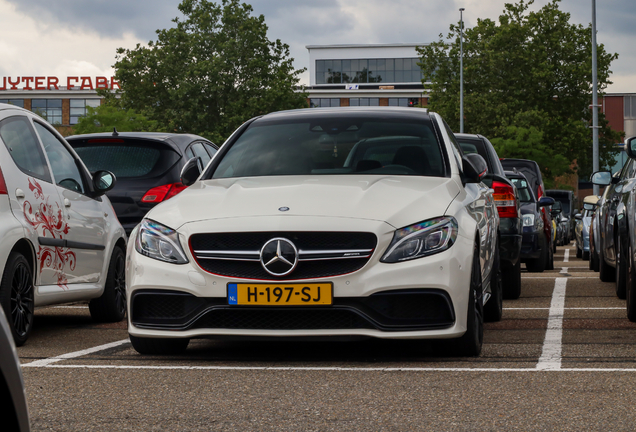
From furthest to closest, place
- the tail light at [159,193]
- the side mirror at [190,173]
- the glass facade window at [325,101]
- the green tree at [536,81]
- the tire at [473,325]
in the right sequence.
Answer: the glass facade window at [325,101] → the green tree at [536,81] → the tail light at [159,193] → the side mirror at [190,173] → the tire at [473,325]

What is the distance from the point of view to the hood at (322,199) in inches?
212

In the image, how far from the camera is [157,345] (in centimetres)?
577

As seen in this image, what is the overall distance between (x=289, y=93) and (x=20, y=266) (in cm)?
5156

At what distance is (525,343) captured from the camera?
6371mm

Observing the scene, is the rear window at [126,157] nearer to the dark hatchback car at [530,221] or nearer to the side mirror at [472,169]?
the side mirror at [472,169]

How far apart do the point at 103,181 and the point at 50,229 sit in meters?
1.19

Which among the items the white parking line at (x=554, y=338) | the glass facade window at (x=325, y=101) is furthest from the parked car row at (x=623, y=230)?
the glass facade window at (x=325, y=101)

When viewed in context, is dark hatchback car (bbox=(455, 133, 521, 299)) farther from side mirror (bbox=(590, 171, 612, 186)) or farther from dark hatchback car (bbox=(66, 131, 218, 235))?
dark hatchback car (bbox=(66, 131, 218, 235))

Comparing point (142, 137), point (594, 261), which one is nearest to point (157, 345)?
point (142, 137)

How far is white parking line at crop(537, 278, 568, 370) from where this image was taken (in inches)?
214

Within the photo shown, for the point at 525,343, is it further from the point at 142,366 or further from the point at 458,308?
the point at 142,366

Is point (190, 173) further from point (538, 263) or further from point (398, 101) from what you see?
point (398, 101)

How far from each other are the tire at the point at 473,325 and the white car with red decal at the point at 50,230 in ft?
9.17

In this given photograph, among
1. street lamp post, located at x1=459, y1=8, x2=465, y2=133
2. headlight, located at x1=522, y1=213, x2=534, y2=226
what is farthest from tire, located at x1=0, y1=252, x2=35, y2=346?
street lamp post, located at x1=459, y1=8, x2=465, y2=133
